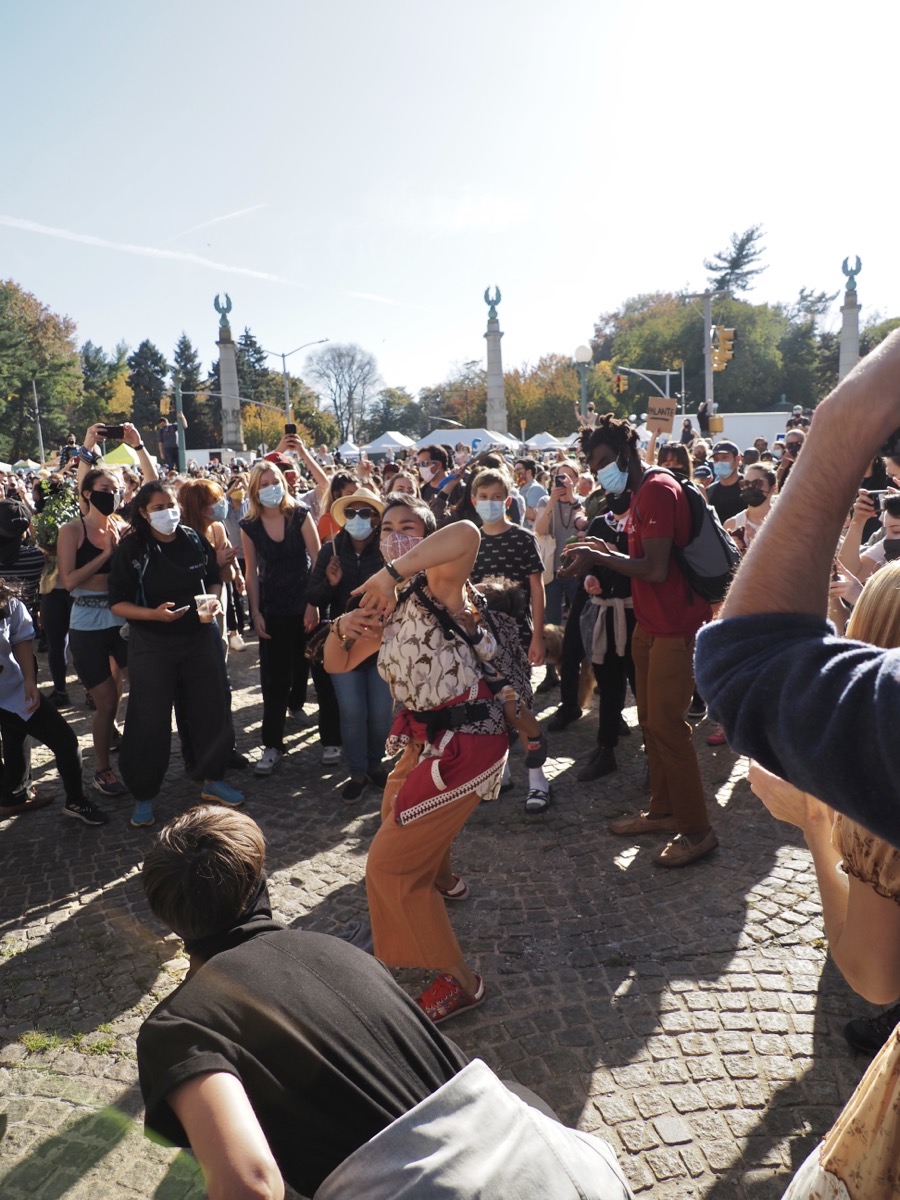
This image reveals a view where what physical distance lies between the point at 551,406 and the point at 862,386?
69.0m

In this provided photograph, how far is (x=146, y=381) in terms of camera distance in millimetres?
84062

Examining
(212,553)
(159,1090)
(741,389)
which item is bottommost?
(159,1090)

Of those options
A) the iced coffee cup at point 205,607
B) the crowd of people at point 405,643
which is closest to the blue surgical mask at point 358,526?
the crowd of people at point 405,643

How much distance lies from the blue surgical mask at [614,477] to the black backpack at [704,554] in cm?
44

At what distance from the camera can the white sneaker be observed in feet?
20.7

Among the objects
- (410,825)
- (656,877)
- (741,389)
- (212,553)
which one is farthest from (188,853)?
(741,389)

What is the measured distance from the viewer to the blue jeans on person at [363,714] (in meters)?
5.84

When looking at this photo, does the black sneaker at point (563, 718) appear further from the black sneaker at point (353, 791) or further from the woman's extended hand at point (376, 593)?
the woman's extended hand at point (376, 593)

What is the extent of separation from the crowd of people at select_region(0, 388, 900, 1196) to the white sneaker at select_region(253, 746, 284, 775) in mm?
14

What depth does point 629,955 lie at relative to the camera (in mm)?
3863

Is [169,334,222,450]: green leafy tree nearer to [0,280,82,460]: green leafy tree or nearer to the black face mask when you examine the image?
[0,280,82,460]: green leafy tree

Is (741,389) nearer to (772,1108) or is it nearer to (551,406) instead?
(551,406)

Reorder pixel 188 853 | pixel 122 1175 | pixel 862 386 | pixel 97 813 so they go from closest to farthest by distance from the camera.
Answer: pixel 862 386 → pixel 188 853 → pixel 122 1175 → pixel 97 813

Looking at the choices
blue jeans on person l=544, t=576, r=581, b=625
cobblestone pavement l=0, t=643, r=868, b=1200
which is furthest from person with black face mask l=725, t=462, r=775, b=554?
blue jeans on person l=544, t=576, r=581, b=625
